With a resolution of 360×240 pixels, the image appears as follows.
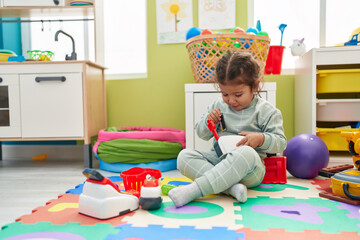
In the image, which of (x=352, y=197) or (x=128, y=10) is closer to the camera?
(x=352, y=197)

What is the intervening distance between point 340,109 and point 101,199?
145 cm

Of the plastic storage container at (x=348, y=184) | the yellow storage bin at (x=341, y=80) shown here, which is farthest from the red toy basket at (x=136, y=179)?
the yellow storage bin at (x=341, y=80)

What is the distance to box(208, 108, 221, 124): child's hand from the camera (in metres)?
1.22

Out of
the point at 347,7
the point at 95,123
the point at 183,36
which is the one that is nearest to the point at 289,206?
the point at 95,123

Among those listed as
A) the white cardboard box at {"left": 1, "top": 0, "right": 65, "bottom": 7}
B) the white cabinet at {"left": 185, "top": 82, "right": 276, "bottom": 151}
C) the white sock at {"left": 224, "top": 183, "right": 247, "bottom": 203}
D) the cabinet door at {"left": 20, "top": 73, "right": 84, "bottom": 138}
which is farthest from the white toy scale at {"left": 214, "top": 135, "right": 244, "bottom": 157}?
the white cardboard box at {"left": 1, "top": 0, "right": 65, "bottom": 7}

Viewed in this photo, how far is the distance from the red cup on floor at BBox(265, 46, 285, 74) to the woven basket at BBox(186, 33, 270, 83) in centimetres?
A: 43

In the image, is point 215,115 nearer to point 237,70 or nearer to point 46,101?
point 237,70

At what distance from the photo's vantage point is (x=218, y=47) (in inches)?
61.0

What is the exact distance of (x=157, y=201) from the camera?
920 millimetres

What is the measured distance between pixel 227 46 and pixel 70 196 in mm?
1018

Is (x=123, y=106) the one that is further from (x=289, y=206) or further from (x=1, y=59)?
(x=289, y=206)

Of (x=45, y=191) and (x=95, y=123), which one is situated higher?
(x=95, y=123)

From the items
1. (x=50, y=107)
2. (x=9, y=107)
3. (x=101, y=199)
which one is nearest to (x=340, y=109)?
(x=101, y=199)

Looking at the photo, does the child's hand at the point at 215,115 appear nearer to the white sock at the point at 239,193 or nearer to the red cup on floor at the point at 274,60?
the white sock at the point at 239,193
